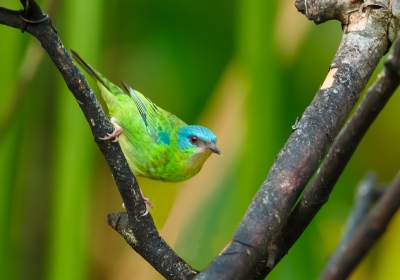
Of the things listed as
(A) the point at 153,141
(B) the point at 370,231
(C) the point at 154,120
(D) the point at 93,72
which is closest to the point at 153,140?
(A) the point at 153,141

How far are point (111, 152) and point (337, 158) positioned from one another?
1.52 feet

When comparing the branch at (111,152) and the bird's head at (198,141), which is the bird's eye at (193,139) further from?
the branch at (111,152)

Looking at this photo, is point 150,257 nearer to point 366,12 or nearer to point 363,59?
point 363,59

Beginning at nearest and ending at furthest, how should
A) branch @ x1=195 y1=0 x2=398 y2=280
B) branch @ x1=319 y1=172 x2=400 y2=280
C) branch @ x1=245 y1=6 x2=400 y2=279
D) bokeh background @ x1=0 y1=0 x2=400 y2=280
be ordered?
branch @ x1=319 y1=172 x2=400 y2=280, branch @ x1=245 y1=6 x2=400 y2=279, branch @ x1=195 y1=0 x2=398 y2=280, bokeh background @ x1=0 y1=0 x2=400 y2=280

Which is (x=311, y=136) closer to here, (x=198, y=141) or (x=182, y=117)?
(x=198, y=141)

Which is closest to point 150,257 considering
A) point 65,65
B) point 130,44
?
point 65,65

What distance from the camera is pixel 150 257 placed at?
1.21 metres

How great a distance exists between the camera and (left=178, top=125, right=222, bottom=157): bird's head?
6.64ft

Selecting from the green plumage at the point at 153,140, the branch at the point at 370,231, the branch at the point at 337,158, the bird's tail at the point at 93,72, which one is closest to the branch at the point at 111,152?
the branch at the point at 337,158

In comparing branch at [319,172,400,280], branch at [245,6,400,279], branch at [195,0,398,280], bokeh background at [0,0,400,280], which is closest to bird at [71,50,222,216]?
bokeh background at [0,0,400,280]

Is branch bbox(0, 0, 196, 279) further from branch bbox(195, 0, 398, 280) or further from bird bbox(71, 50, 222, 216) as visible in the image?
bird bbox(71, 50, 222, 216)

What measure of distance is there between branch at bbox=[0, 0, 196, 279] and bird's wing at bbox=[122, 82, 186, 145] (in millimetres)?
812

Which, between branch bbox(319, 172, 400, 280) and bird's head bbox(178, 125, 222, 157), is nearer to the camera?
branch bbox(319, 172, 400, 280)

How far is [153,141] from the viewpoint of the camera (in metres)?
A: 2.06
